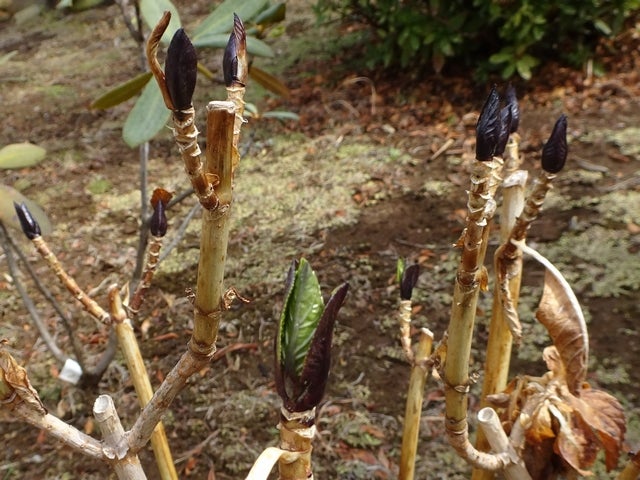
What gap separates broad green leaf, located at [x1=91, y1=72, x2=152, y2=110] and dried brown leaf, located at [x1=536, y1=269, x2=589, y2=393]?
730 mm

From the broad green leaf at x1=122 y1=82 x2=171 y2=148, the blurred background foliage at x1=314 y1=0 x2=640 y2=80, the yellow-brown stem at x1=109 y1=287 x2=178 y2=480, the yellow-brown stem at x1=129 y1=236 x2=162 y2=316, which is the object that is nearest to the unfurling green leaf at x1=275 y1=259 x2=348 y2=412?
the yellow-brown stem at x1=129 y1=236 x2=162 y2=316

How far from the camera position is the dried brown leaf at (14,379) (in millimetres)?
434

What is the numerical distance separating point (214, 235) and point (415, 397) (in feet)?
1.53

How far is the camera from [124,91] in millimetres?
1055

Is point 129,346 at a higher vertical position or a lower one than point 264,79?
lower

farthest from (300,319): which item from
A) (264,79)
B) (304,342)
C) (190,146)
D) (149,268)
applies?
(264,79)

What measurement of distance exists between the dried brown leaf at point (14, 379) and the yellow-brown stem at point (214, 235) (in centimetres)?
15

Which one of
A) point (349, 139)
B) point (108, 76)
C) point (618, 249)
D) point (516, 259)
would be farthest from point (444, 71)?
Result: point (516, 259)

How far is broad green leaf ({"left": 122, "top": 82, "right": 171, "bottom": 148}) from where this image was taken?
1.01 meters

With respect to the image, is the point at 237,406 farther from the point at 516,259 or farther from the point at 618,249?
the point at 618,249

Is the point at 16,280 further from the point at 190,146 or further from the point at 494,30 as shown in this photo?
the point at 494,30

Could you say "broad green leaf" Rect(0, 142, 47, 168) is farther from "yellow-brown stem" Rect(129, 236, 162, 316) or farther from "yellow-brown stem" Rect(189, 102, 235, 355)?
"yellow-brown stem" Rect(189, 102, 235, 355)

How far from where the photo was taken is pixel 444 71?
3107 mm

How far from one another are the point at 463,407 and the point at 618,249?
136 centimetres
